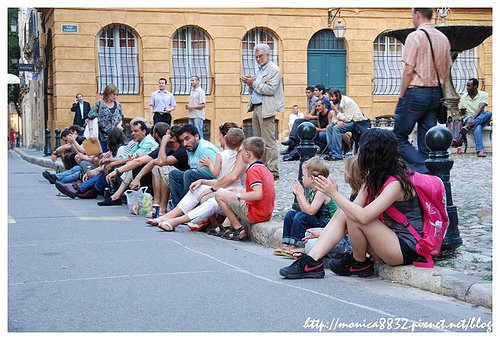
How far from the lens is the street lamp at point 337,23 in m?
28.6

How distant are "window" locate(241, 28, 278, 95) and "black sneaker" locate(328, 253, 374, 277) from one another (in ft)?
75.6

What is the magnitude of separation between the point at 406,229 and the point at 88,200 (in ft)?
27.6

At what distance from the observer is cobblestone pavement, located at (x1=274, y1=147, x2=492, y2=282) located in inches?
261

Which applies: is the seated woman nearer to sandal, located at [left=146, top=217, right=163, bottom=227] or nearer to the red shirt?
the red shirt

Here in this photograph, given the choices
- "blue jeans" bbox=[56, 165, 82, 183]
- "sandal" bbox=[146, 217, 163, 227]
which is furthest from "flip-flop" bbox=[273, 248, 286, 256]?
"blue jeans" bbox=[56, 165, 82, 183]

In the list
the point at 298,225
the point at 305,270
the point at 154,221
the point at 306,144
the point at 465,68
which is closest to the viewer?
the point at 305,270

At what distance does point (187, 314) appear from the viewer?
538cm

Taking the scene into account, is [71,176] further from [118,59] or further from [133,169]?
[118,59]

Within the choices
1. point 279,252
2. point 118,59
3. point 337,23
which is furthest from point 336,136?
Result: point 118,59

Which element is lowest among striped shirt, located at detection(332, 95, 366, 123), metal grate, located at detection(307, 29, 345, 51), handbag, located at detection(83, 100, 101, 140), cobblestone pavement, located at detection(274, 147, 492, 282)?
cobblestone pavement, located at detection(274, 147, 492, 282)

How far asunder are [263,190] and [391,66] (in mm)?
23119

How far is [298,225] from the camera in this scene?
7902 mm

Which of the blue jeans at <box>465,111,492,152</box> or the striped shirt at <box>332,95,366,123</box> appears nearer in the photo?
the striped shirt at <box>332,95,366,123</box>

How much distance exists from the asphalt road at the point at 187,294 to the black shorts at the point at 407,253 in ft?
0.76
